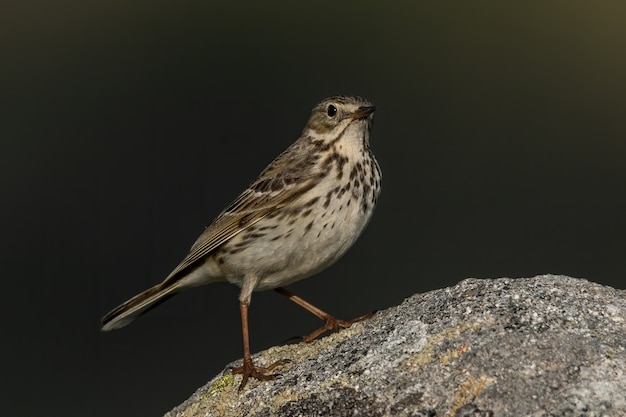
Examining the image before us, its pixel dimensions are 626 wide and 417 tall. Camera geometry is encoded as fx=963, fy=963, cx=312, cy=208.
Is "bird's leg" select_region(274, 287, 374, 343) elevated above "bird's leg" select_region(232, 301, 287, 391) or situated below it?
below

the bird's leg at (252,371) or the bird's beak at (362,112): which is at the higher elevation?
the bird's beak at (362,112)

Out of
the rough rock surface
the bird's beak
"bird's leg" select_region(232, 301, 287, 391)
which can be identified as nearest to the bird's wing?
the bird's beak

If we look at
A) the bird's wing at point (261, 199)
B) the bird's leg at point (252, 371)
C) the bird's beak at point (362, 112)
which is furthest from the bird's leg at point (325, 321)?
the bird's beak at point (362, 112)

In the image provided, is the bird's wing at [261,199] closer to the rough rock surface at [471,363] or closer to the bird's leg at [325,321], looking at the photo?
the bird's leg at [325,321]

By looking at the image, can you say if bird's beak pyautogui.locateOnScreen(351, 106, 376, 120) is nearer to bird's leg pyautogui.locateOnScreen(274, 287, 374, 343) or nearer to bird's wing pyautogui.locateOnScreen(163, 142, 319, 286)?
bird's wing pyautogui.locateOnScreen(163, 142, 319, 286)

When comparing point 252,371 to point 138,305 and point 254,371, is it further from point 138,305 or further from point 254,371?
point 138,305

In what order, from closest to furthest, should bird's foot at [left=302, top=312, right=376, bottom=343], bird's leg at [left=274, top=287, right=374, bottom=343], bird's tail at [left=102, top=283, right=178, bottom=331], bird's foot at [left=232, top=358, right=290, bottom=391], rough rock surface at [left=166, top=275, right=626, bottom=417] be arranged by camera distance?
1. rough rock surface at [left=166, top=275, right=626, bottom=417]
2. bird's foot at [left=232, top=358, right=290, bottom=391]
3. bird's leg at [left=274, top=287, right=374, bottom=343]
4. bird's foot at [left=302, top=312, right=376, bottom=343]
5. bird's tail at [left=102, top=283, right=178, bottom=331]

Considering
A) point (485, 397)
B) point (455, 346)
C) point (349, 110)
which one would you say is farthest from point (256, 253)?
point (485, 397)
